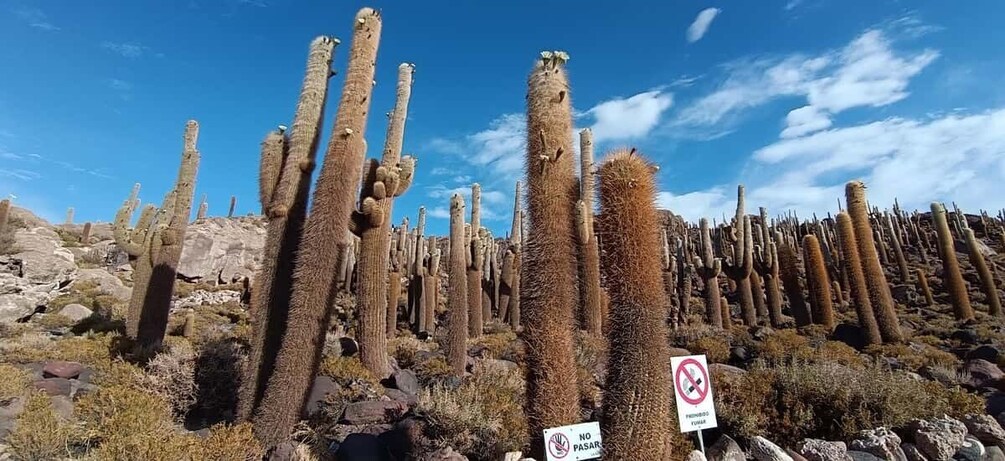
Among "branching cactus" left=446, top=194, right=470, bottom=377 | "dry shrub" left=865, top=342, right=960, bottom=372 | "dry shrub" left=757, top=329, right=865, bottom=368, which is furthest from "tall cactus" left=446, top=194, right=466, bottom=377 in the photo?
"dry shrub" left=865, top=342, right=960, bottom=372

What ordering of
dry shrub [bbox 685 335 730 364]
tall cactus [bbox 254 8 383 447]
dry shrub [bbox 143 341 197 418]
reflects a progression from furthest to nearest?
dry shrub [bbox 685 335 730 364]
dry shrub [bbox 143 341 197 418]
tall cactus [bbox 254 8 383 447]

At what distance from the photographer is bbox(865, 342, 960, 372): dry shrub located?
13.2m

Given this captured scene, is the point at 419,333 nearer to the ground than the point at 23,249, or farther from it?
nearer to the ground

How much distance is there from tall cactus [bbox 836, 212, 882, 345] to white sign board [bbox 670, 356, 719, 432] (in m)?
13.7

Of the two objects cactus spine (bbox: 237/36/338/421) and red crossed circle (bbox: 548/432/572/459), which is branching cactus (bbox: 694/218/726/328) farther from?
red crossed circle (bbox: 548/432/572/459)

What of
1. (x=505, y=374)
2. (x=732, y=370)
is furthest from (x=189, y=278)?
(x=732, y=370)

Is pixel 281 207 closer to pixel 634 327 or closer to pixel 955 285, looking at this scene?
pixel 634 327

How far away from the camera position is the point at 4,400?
828cm

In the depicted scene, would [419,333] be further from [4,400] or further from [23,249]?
[23,249]

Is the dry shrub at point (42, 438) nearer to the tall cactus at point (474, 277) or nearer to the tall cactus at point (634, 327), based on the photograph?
the tall cactus at point (634, 327)

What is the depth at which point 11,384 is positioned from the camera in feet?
27.8

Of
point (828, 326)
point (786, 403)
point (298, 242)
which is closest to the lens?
point (786, 403)

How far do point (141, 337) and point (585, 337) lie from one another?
398 inches

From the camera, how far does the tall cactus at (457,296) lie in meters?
12.8
